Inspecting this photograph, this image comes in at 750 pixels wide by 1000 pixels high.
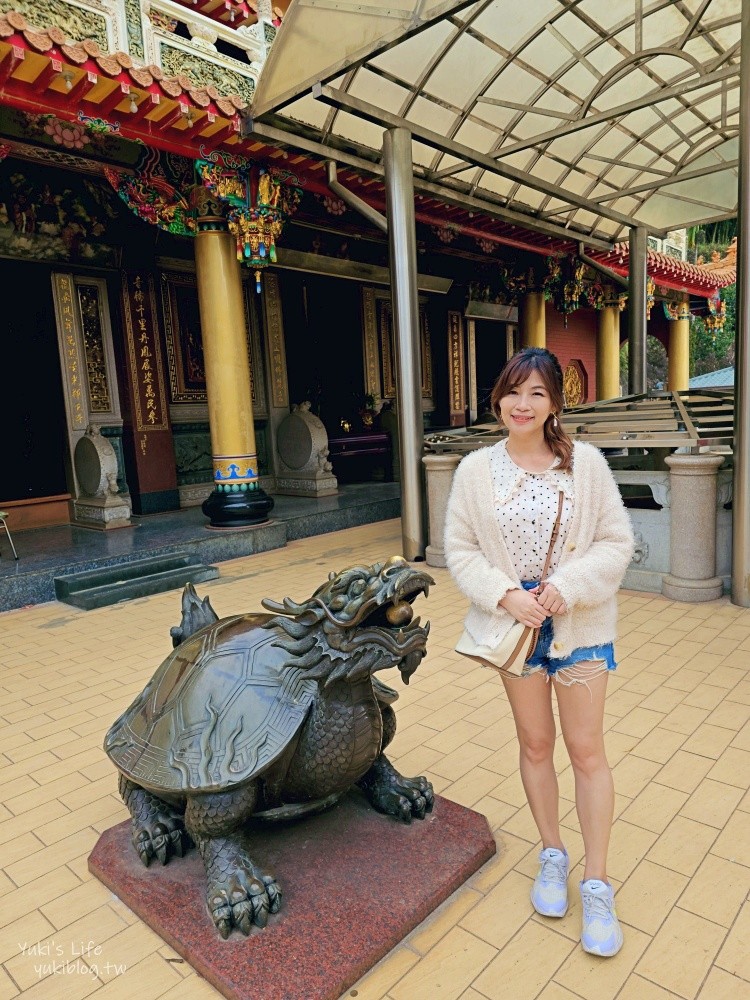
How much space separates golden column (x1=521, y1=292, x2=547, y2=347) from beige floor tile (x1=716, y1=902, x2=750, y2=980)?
11761 mm

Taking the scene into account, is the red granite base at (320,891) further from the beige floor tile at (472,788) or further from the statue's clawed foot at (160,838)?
the beige floor tile at (472,788)

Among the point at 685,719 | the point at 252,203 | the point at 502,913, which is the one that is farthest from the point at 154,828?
the point at 252,203

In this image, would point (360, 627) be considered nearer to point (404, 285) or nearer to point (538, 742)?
point (538, 742)

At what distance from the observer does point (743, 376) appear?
4660mm

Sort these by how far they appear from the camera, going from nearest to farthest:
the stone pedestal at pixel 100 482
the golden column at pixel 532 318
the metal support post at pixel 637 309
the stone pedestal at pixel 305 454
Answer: the stone pedestal at pixel 100 482
the stone pedestal at pixel 305 454
the metal support post at pixel 637 309
the golden column at pixel 532 318

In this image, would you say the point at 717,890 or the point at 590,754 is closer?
the point at 590,754

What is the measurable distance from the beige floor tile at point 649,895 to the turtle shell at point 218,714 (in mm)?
1157

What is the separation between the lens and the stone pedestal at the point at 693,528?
4.87 m

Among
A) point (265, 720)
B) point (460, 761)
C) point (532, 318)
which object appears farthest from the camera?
point (532, 318)

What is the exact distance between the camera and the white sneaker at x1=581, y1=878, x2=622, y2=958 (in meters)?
1.83

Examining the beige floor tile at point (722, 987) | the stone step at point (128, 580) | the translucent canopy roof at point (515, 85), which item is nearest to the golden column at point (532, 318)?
the translucent canopy roof at point (515, 85)

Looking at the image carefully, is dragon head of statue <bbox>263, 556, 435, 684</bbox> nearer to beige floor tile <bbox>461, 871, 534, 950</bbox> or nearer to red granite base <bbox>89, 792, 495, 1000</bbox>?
red granite base <bbox>89, 792, 495, 1000</bbox>

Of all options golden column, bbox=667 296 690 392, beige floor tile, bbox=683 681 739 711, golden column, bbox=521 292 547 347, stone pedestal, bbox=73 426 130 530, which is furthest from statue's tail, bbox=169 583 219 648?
golden column, bbox=667 296 690 392

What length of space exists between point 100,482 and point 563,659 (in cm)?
720
